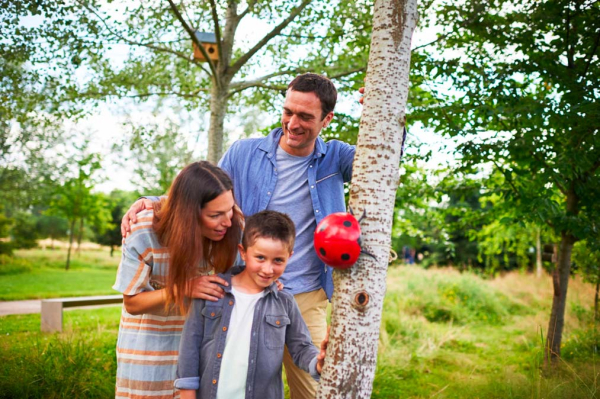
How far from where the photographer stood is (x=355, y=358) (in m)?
2.04

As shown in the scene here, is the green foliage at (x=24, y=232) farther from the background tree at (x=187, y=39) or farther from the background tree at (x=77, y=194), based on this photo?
the background tree at (x=187, y=39)

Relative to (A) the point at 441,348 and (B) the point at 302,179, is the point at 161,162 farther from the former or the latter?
(B) the point at 302,179

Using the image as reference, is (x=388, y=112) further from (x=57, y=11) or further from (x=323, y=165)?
(x=57, y=11)

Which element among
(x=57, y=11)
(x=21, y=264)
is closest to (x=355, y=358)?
(x=57, y=11)

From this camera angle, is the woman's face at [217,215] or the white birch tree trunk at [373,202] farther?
A: the woman's face at [217,215]

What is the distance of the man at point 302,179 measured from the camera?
2814 millimetres

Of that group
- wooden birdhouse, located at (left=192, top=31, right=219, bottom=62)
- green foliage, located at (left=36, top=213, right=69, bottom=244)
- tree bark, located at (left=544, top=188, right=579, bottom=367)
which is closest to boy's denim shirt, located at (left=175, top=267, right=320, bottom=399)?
tree bark, located at (left=544, top=188, right=579, bottom=367)

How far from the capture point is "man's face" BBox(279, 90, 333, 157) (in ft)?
9.06

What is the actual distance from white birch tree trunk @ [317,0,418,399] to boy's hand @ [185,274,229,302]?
0.53 metres

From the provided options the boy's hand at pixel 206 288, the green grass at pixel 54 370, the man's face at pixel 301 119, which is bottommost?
the green grass at pixel 54 370

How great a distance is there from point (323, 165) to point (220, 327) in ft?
3.92

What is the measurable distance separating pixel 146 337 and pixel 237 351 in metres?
0.46

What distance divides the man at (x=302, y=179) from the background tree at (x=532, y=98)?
1.97m

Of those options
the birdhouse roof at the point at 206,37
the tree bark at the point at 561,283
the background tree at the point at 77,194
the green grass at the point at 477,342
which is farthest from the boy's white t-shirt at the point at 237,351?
the background tree at the point at 77,194
